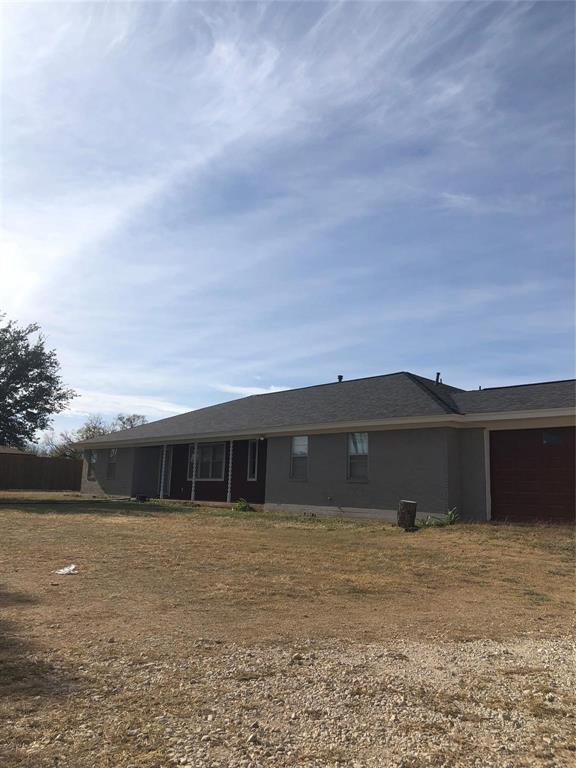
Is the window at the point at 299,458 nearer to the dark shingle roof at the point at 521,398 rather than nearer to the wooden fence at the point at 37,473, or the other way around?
the dark shingle roof at the point at 521,398

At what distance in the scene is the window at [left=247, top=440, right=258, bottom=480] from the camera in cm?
2208

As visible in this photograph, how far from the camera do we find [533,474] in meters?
14.9

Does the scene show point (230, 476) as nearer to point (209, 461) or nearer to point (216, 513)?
point (209, 461)

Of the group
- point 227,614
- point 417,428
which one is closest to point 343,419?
point 417,428

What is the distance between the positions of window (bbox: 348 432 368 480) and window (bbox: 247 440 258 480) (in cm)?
491

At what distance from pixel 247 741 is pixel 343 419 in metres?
14.8

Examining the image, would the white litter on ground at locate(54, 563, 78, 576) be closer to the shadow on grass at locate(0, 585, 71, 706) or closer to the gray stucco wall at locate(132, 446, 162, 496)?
the shadow on grass at locate(0, 585, 71, 706)

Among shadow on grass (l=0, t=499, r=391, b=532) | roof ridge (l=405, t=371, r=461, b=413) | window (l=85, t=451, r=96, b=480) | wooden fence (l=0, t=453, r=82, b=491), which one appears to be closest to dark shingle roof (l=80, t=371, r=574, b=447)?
roof ridge (l=405, t=371, r=461, b=413)

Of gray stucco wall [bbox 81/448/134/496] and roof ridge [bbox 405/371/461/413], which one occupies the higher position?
roof ridge [bbox 405/371/461/413]

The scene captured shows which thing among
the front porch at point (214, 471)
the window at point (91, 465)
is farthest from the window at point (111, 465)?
the front porch at point (214, 471)

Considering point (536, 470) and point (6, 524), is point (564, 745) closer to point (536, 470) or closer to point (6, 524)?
point (536, 470)

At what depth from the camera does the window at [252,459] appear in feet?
72.4

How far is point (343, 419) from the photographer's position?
18.0 metres

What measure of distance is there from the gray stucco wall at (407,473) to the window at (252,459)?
10.1 feet
